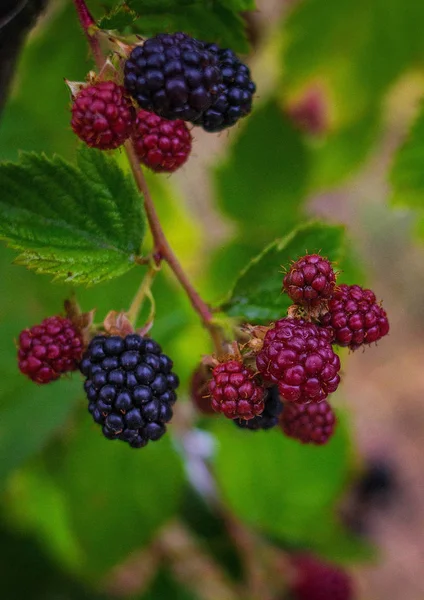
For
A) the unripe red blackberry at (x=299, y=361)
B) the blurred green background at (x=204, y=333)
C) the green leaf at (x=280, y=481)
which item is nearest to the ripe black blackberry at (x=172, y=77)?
the unripe red blackberry at (x=299, y=361)

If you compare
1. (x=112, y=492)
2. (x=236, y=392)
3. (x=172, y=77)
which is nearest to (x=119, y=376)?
(x=236, y=392)

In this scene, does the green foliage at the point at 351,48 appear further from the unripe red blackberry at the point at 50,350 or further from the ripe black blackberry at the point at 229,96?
the unripe red blackberry at the point at 50,350

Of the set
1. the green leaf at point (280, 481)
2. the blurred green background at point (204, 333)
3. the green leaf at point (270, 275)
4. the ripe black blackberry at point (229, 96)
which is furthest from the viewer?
the green leaf at point (280, 481)

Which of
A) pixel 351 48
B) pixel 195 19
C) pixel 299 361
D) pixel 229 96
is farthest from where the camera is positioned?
pixel 351 48

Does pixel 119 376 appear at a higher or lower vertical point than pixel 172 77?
lower

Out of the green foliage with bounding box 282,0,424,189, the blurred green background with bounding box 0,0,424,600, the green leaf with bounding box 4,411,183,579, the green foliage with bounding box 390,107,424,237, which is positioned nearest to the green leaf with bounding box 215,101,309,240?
the blurred green background with bounding box 0,0,424,600

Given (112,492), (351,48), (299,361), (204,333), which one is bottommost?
(112,492)

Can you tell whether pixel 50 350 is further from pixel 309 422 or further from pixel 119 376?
pixel 309 422

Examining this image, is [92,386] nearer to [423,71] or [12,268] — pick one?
[12,268]
